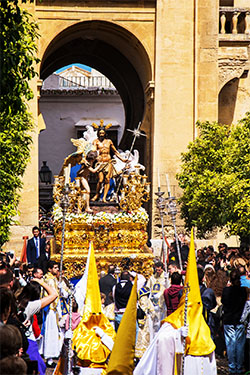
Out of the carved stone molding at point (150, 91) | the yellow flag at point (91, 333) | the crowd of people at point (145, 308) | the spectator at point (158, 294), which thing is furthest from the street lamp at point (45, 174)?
the yellow flag at point (91, 333)

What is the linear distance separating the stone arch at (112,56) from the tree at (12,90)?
11.0 meters

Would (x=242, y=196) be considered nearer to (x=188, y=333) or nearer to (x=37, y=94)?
(x=37, y=94)

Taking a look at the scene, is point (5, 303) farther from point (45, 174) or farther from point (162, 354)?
point (45, 174)

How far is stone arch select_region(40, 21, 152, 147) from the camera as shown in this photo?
96.2 ft

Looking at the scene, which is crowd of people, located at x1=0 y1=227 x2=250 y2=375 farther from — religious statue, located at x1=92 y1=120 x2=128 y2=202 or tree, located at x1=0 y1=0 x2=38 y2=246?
religious statue, located at x1=92 y1=120 x2=128 y2=202

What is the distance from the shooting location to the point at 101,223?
20.5 m

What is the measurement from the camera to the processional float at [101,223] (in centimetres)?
2008

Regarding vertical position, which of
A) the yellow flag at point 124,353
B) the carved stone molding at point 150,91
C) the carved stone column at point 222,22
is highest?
the carved stone column at point 222,22

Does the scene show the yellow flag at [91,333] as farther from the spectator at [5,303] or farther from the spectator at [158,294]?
the spectator at [158,294]

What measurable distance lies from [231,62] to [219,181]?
875cm

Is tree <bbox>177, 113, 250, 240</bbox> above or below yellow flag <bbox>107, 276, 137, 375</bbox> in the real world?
above

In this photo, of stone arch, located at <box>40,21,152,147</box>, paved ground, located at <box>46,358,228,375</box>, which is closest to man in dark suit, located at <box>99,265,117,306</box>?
paved ground, located at <box>46,358,228,375</box>

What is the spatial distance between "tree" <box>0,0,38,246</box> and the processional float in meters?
1.85

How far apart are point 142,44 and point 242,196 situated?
932 centimetres
